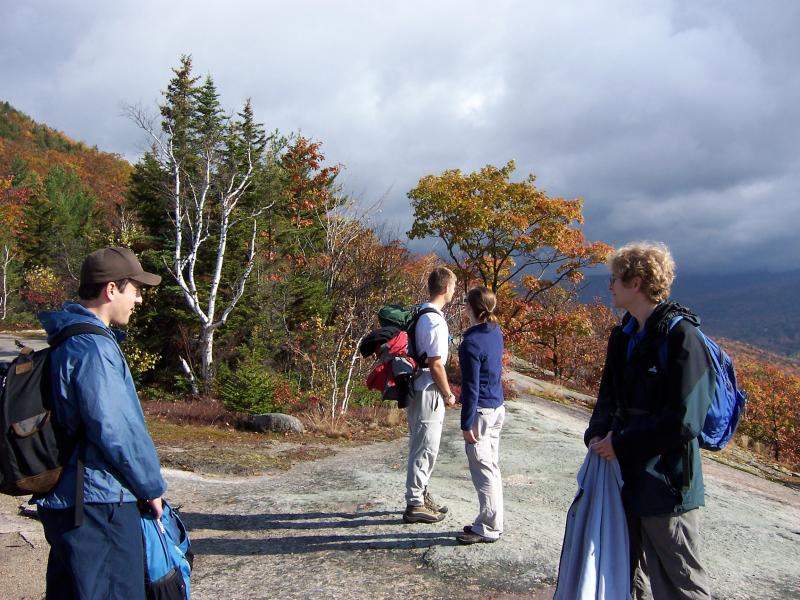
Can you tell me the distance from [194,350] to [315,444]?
29.5 ft

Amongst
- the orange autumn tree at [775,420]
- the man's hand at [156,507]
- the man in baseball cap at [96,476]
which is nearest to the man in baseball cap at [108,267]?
the man in baseball cap at [96,476]

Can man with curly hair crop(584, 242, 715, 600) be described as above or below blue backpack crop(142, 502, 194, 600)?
above

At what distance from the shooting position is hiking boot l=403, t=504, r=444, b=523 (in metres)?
4.69

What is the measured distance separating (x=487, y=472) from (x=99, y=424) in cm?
275

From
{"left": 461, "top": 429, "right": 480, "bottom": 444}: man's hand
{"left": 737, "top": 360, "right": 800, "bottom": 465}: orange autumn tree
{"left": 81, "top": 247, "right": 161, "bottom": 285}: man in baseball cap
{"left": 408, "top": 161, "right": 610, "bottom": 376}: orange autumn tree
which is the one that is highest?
{"left": 408, "top": 161, "right": 610, "bottom": 376}: orange autumn tree

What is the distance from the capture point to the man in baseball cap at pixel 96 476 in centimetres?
217

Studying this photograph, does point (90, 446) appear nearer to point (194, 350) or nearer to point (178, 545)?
point (178, 545)

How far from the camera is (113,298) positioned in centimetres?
247

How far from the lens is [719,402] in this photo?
8.30 feet

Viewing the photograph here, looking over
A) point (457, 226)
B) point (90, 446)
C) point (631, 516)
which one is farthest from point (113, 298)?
point (457, 226)

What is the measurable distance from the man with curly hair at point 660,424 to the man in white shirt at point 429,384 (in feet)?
5.74

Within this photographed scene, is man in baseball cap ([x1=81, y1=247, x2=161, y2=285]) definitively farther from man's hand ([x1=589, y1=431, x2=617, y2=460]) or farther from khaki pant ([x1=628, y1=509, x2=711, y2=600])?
khaki pant ([x1=628, y1=509, x2=711, y2=600])

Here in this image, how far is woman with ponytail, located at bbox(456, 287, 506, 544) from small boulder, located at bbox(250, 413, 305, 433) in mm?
6293

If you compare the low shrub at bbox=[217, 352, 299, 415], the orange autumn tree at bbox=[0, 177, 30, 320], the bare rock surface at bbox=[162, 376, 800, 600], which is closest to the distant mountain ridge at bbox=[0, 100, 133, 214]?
the orange autumn tree at bbox=[0, 177, 30, 320]
